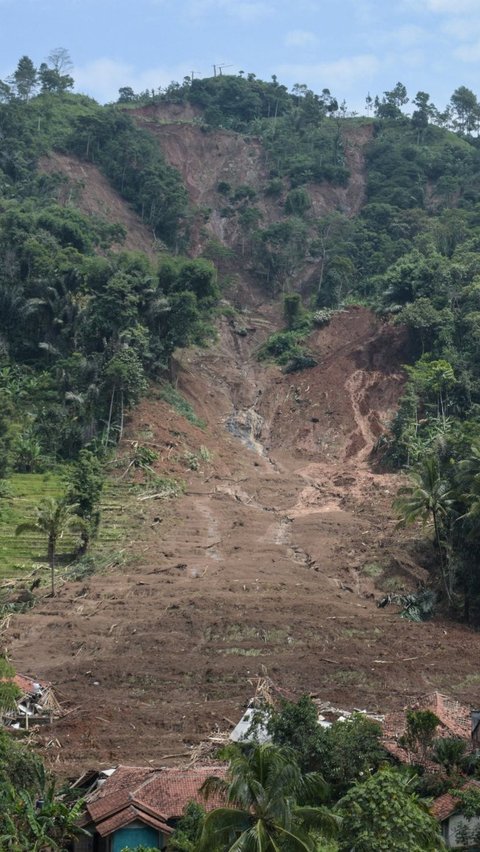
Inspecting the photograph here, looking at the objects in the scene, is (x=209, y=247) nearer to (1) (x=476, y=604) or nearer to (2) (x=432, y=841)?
(1) (x=476, y=604)

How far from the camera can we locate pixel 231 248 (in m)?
79.0

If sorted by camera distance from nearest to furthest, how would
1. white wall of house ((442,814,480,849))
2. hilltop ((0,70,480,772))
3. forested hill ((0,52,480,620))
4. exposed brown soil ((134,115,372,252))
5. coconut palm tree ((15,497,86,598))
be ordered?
white wall of house ((442,814,480,849)) → hilltop ((0,70,480,772)) → coconut palm tree ((15,497,86,598)) → forested hill ((0,52,480,620)) → exposed brown soil ((134,115,372,252))

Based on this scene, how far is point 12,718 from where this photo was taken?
25047 millimetres

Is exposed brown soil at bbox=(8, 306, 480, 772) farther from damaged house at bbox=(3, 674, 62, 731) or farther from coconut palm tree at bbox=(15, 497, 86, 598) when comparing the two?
coconut palm tree at bbox=(15, 497, 86, 598)

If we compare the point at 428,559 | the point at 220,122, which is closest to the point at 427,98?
the point at 220,122

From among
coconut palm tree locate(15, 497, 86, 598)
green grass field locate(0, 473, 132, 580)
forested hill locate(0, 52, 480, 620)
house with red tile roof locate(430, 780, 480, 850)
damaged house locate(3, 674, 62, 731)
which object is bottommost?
damaged house locate(3, 674, 62, 731)

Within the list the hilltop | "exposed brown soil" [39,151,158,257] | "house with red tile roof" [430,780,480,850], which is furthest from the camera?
"exposed brown soil" [39,151,158,257]

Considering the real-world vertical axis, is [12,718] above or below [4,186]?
below

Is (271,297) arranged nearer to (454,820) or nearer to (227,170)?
(227,170)

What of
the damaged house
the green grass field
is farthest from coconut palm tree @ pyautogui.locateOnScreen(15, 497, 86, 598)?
the damaged house

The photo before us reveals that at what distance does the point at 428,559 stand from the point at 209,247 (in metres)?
42.3

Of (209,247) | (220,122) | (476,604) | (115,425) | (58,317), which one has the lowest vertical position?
(476,604)

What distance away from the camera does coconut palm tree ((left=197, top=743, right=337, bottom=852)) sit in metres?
13.2

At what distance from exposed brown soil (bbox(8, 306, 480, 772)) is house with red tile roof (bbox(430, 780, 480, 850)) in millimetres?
6307
